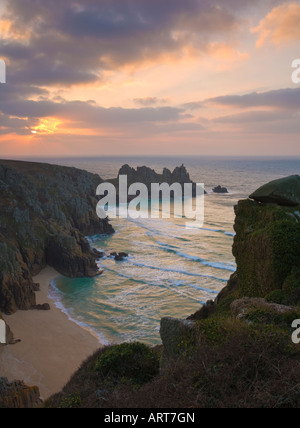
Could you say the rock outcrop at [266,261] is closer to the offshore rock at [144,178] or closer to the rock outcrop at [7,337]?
the rock outcrop at [7,337]

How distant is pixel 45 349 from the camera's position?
27047 millimetres

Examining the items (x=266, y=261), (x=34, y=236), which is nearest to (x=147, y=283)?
(x=34, y=236)

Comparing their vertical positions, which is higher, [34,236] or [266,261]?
[266,261]

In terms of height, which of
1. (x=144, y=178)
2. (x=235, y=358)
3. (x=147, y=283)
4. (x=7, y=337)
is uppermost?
(x=144, y=178)

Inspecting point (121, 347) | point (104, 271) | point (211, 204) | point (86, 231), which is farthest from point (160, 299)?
point (211, 204)

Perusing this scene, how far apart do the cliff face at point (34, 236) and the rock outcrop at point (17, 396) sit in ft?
65.1

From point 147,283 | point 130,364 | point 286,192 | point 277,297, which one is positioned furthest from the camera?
point 147,283

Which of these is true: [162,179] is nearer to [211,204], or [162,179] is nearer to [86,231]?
[211,204]

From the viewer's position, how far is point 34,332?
2969cm

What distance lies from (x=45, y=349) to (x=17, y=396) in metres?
13.7

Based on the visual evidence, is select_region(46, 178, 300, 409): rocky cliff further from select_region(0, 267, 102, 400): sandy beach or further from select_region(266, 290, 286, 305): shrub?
select_region(0, 267, 102, 400): sandy beach

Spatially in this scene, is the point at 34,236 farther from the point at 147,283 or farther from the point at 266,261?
the point at 266,261

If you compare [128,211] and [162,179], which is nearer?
[128,211]
